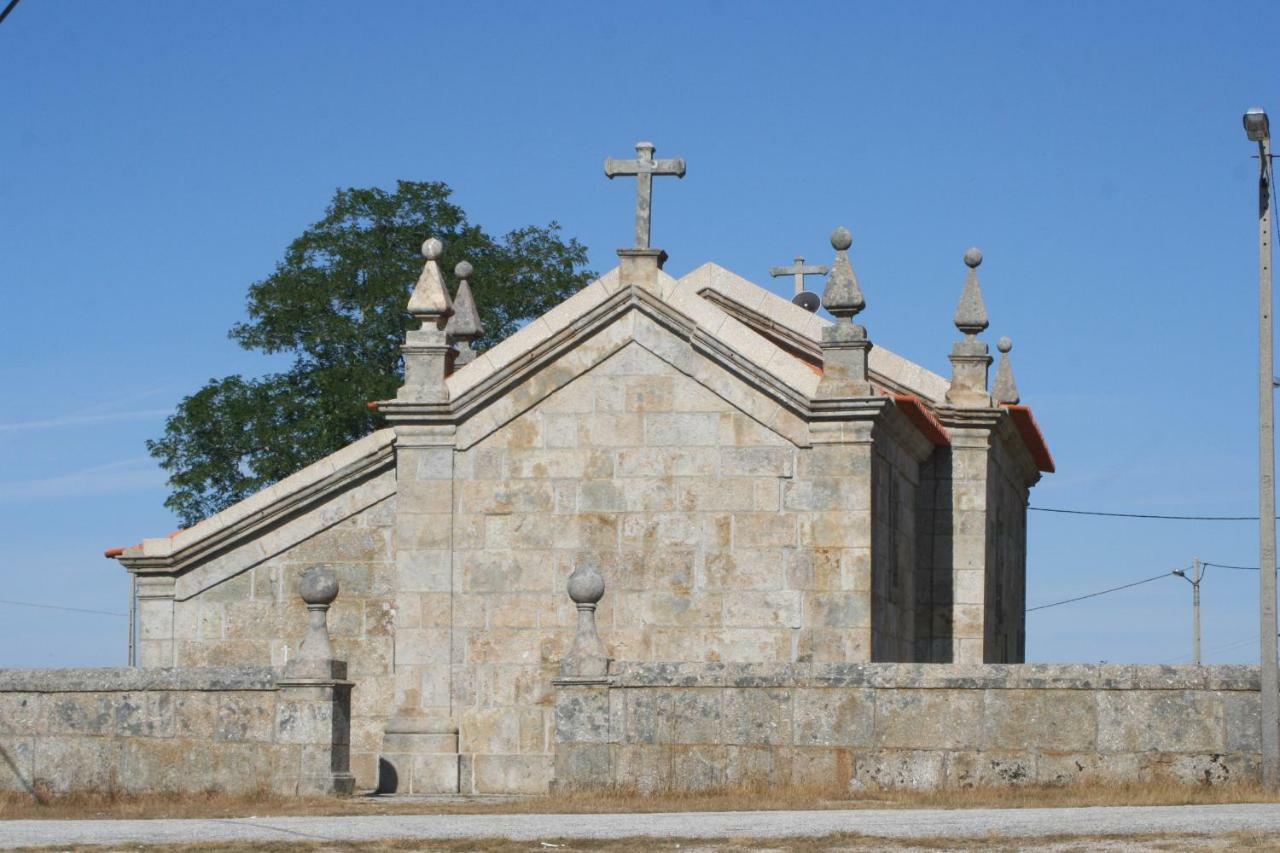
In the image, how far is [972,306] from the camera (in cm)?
2741

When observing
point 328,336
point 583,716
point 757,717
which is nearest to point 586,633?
point 583,716

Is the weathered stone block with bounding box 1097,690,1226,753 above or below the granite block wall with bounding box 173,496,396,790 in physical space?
below

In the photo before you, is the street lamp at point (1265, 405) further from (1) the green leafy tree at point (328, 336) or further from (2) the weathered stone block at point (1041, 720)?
(1) the green leafy tree at point (328, 336)

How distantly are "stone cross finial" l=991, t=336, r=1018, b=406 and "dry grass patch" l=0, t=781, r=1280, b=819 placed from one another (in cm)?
1300

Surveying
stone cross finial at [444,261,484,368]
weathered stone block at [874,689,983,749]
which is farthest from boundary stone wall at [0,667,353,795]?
stone cross finial at [444,261,484,368]

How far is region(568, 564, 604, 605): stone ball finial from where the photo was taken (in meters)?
21.3

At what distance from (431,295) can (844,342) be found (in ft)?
16.0

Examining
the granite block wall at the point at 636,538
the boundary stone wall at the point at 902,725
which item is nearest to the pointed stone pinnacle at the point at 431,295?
the granite block wall at the point at 636,538

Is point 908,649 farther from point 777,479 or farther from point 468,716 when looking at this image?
point 468,716

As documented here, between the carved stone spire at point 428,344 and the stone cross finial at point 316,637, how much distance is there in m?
2.88

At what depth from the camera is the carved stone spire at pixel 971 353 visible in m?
26.8

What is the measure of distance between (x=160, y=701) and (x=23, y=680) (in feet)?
5.26

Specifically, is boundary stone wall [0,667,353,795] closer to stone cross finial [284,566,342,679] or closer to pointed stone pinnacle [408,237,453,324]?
stone cross finial [284,566,342,679]

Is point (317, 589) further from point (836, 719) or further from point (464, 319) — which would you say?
point (464, 319)
